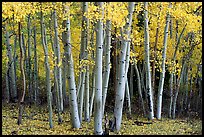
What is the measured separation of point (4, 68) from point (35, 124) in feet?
34.9

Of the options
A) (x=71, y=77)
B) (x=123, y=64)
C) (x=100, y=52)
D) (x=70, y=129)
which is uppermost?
(x=100, y=52)

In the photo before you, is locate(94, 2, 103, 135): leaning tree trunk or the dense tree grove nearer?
locate(94, 2, 103, 135): leaning tree trunk

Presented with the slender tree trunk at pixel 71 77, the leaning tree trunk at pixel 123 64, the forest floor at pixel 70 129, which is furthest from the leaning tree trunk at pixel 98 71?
the slender tree trunk at pixel 71 77

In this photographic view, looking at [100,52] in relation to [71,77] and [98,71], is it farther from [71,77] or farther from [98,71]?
[71,77]

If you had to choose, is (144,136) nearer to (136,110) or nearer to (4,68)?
(136,110)

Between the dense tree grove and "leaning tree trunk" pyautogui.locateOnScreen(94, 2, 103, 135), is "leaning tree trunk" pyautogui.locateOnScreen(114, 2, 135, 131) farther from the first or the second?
"leaning tree trunk" pyautogui.locateOnScreen(94, 2, 103, 135)

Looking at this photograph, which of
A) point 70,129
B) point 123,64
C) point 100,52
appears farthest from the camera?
point 70,129

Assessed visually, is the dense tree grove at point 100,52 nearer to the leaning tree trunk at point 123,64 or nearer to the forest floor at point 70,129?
the leaning tree trunk at point 123,64

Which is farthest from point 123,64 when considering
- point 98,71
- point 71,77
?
point 71,77

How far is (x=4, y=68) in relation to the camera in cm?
2381

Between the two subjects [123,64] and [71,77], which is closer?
[123,64]

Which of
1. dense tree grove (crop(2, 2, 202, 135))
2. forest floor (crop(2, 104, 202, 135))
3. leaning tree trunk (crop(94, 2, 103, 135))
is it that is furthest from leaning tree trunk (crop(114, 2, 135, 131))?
leaning tree trunk (crop(94, 2, 103, 135))

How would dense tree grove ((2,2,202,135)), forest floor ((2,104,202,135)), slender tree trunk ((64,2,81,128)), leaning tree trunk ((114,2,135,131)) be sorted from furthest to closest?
1. forest floor ((2,104,202,135))
2. slender tree trunk ((64,2,81,128))
3. leaning tree trunk ((114,2,135,131))
4. dense tree grove ((2,2,202,135))

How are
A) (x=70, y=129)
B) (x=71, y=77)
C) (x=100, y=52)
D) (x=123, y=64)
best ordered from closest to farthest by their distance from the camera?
1. (x=100, y=52)
2. (x=123, y=64)
3. (x=71, y=77)
4. (x=70, y=129)
